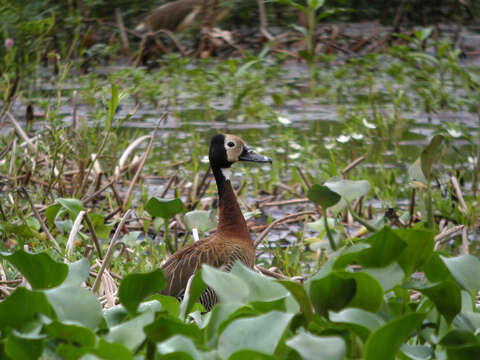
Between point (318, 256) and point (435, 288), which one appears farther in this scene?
point (318, 256)

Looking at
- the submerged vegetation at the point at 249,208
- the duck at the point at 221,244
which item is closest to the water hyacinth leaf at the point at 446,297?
the submerged vegetation at the point at 249,208

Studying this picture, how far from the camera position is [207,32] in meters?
9.77

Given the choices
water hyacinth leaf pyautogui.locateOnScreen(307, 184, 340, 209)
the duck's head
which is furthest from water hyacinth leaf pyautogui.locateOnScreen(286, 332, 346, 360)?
the duck's head

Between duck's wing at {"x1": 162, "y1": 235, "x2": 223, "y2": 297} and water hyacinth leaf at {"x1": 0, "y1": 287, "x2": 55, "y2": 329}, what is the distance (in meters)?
1.66

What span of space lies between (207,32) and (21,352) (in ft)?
29.0

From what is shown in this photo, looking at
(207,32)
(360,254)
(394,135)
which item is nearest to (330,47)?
(207,32)

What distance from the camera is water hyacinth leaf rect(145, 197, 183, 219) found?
2.88 metres

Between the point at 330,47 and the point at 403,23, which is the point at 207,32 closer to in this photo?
the point at 330,47

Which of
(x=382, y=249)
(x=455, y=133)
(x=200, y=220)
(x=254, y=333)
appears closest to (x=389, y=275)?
(x=382, y=249)

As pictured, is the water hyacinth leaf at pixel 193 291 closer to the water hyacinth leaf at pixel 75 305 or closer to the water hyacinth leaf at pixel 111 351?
the water hyacinth leaf at pixel 75 305

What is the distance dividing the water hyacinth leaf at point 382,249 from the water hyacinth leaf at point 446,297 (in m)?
0.08

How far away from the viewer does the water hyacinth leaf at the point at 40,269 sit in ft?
4.56

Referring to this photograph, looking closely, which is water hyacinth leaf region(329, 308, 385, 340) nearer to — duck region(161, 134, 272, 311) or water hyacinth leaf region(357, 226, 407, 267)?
water hyacinth leaf region(357, 226, 407, 267)

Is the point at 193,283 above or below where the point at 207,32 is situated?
above
